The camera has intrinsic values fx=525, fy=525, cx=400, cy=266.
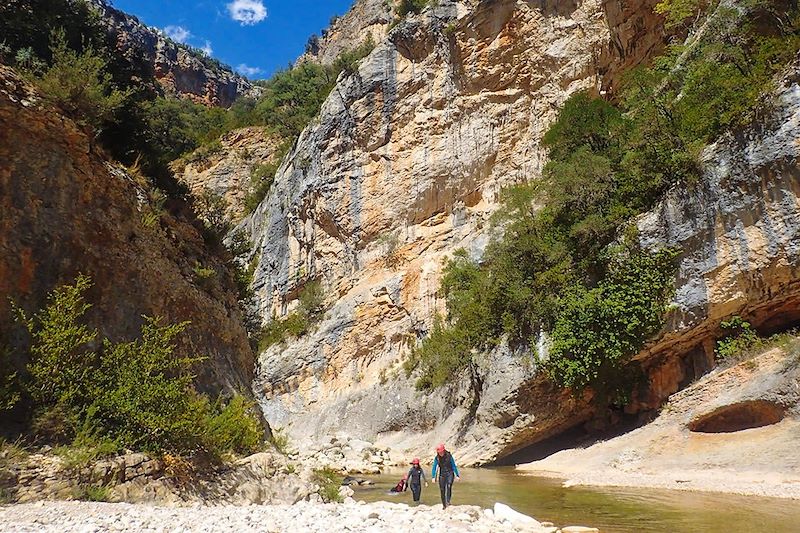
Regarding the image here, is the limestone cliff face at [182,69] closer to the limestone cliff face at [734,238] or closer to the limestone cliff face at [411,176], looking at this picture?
the limestone cliff face at [411,176]

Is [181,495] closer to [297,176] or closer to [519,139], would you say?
[519,139]

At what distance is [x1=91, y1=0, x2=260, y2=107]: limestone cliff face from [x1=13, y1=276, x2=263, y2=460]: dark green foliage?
236 ft

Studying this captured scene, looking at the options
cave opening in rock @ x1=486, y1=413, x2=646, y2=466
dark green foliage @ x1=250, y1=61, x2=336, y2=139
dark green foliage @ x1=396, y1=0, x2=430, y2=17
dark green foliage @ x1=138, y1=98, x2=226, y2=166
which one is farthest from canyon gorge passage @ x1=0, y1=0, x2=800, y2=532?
dark green foliage @ x1=138, y1=98, x2=226, y2=166

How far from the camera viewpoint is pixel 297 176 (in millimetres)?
39781

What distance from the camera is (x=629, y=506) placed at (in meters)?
9.76

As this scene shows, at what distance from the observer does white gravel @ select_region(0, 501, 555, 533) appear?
562 centimetres

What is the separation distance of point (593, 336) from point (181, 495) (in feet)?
44.6

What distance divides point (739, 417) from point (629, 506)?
6.55 metres

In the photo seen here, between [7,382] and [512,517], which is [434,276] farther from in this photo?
[7,382]

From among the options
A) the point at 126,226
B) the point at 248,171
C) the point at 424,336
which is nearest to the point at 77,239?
the point at 126,226

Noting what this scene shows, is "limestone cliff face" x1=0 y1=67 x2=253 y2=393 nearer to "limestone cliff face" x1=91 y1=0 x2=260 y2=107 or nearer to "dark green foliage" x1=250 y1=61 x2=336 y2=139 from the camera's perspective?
"dark green foliage" x1=250 y1=61 x2=336 y2=139

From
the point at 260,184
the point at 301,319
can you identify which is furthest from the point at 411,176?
the point at 260,184

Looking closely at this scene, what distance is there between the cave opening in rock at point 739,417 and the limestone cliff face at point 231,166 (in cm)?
4557

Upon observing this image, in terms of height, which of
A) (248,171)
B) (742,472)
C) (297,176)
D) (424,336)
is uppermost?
(248,171)
